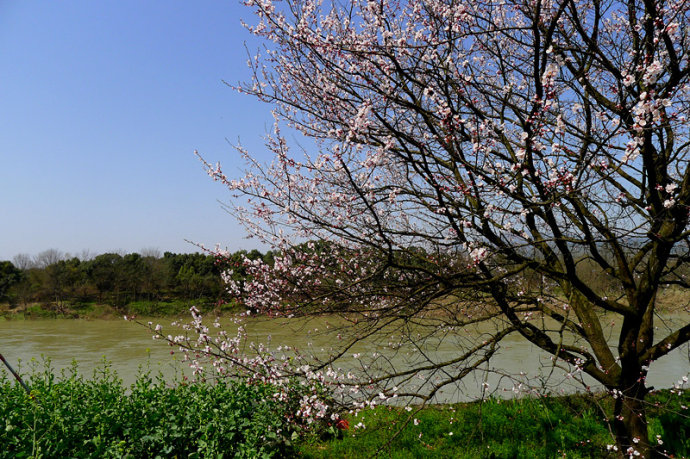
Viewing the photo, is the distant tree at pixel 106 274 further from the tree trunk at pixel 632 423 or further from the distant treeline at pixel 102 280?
the tree trunk at pixel 632 423

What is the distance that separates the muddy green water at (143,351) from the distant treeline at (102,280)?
230cm

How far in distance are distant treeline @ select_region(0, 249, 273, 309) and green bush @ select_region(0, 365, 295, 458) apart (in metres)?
18.7

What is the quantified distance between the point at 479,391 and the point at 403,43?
6332mm

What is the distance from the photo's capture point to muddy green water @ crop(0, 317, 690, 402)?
866 cm

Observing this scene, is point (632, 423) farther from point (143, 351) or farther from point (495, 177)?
point (143, 351)

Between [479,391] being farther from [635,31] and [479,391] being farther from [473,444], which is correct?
[635,31]

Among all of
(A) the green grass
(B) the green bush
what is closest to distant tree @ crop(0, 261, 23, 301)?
(B) the green bush

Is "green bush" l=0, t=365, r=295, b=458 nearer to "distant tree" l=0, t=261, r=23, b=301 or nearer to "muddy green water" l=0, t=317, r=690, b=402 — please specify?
"muddy green water" l=0, t=317, r=690, b=402

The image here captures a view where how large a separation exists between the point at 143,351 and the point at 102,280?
14843 millimetres

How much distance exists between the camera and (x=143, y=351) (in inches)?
554

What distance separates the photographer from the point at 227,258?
19.6 ft

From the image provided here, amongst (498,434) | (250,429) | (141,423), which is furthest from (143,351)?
(498,434)

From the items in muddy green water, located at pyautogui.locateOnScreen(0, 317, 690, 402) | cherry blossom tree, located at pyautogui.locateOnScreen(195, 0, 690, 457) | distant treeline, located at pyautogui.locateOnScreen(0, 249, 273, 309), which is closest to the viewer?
cherry blossom tree, located at pyautogui.locateOnScreen(195, 0, 690, 457)

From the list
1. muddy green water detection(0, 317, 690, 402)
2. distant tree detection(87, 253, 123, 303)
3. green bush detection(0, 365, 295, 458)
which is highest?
distant tree detection(87, 253, 123, 303)
